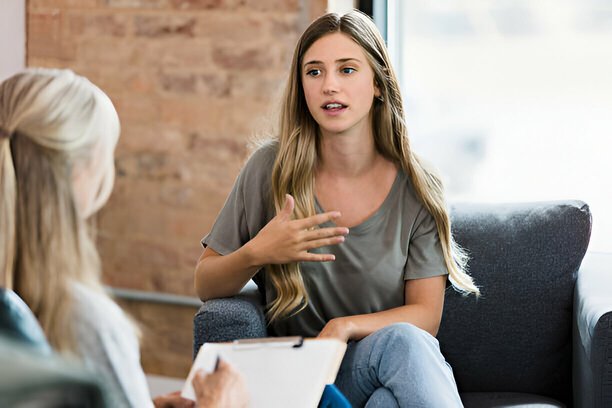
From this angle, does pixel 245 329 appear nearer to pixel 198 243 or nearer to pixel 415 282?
pixel 415 282

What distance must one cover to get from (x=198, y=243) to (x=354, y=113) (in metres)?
1.27

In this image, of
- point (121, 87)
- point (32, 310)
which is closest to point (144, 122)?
point (121, 87)

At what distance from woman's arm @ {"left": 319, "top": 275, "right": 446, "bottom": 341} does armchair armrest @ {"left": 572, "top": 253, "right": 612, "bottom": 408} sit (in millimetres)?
346

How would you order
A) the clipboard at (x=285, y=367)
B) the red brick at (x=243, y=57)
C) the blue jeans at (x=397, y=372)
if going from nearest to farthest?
the clipboard at (x=285, y=367), the blue jeans at (x=397, y=372), the red brick at (x=243, y=57)

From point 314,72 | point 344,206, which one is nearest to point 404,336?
point 344,206

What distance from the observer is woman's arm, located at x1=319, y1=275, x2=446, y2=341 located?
2176 millimetres

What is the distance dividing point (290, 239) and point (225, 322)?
0.24 m

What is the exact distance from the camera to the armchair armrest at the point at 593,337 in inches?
81.4

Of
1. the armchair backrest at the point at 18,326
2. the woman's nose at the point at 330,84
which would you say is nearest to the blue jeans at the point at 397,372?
the woman's nose at the point at 330,84

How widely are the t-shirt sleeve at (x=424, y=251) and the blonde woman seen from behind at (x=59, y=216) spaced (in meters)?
1.21

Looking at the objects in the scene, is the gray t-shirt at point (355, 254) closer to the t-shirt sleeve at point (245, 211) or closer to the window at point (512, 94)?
the t-shirt sleeve at point (245, 211)

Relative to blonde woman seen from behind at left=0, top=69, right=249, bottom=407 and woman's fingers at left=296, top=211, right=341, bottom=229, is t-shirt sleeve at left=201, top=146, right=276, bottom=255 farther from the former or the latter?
blonde woman seen from behind at left=0, top=69, right=249, bottom=407

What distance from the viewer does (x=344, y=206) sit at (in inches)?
94.1

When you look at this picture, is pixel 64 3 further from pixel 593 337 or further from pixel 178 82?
pixel 593 337
